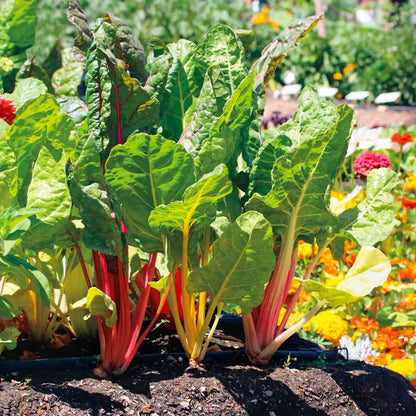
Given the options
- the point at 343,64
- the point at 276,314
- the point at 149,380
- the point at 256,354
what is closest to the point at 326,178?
the point at 276,314

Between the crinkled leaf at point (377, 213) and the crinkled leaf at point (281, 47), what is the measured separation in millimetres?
412

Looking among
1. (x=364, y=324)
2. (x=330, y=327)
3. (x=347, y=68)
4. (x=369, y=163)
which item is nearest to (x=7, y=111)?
(x=330, y=327)

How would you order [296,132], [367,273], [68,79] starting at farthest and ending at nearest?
[68,79] → [296,132] → [367,273]

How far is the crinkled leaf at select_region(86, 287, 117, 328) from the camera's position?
126 centimetres

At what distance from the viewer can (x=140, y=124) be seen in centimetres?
144

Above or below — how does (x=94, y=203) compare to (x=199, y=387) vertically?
above

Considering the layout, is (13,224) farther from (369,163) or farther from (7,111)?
(369,163)

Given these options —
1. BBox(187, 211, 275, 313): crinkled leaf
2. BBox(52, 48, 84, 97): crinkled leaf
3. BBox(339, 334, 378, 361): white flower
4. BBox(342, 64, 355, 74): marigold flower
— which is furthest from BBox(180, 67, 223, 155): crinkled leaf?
BBox(342, 64, 355, 74): marigold flower

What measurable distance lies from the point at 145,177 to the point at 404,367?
1290mm

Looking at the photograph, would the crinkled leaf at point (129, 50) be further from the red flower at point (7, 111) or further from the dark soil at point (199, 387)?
the dark soil at point (199, 387)

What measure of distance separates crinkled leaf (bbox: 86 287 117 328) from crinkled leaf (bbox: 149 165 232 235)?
179mm

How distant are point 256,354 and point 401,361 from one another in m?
0.81

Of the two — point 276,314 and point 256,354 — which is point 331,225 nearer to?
point 276,314

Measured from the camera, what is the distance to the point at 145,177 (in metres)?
1.30
